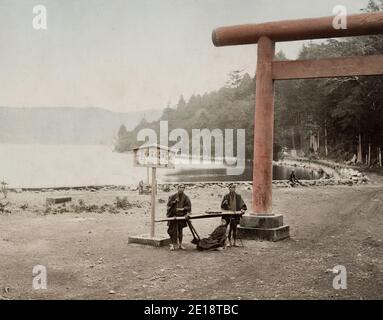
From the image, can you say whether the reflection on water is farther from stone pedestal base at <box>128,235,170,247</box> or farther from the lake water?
stone pedestal base at <box>128,235,170,247</box>

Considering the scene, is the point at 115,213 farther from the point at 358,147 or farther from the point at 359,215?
the point at 358,147

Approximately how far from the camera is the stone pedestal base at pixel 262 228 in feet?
35.8

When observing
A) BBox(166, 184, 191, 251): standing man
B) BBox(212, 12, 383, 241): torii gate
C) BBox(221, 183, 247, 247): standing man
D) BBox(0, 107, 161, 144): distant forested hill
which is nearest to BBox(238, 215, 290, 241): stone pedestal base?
BBox(212, 12, 383, 241): torii gate

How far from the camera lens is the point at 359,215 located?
15648 mm

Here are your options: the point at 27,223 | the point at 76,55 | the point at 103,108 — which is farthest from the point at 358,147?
the point at 103,108

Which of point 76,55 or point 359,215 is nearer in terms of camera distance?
point 359,215

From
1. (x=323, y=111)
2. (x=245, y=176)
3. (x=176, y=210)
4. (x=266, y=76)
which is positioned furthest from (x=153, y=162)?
(x=323, y=111)

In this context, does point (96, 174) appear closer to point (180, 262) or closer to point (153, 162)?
point (153, 162)

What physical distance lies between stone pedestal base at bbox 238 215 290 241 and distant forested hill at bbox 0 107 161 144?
9248 centimetres

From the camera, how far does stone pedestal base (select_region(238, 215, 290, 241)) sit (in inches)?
430

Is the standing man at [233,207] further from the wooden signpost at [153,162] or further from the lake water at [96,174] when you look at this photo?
the lake water at [96,174]

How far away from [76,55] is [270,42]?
3307 inches

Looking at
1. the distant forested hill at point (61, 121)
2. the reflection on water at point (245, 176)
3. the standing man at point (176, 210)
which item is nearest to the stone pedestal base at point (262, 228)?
the standing man at point (176, 210)
